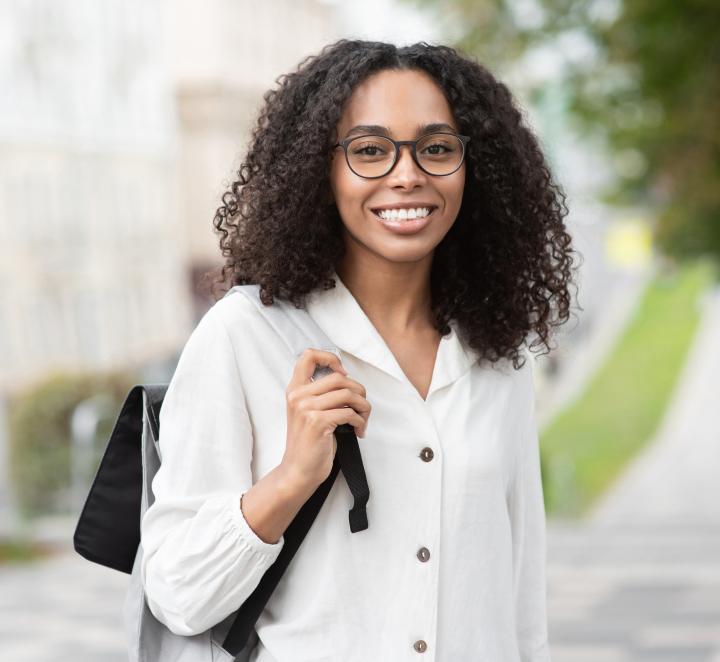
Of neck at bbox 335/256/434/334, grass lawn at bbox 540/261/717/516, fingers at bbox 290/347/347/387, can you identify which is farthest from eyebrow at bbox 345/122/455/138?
grass lawn at bbox 540/261/717/516

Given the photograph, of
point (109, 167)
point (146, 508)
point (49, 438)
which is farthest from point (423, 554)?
point (109, 167)

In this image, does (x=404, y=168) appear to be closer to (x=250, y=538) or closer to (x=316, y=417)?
(x=316, y=417)

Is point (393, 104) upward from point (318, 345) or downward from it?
upward

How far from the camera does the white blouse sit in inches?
64.9

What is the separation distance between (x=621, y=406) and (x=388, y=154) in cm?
2818

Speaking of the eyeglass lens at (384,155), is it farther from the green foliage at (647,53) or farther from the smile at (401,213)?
the green foliage at (647,53)

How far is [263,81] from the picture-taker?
46.1 m

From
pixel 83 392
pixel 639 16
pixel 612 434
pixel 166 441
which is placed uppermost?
pixel 639 16

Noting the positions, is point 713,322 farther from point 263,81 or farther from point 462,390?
point 462,390

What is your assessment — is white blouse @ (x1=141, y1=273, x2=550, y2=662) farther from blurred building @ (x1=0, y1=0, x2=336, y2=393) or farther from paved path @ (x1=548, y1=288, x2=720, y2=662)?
blurred building @ (x1=0, y1=0, x2=336, y2=393)

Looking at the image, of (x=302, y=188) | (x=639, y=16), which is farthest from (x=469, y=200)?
(x=639, y=16)

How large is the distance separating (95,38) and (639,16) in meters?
24.7

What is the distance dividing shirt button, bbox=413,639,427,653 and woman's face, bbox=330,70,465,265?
1.60ft

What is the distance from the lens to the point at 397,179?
5.66 feet
